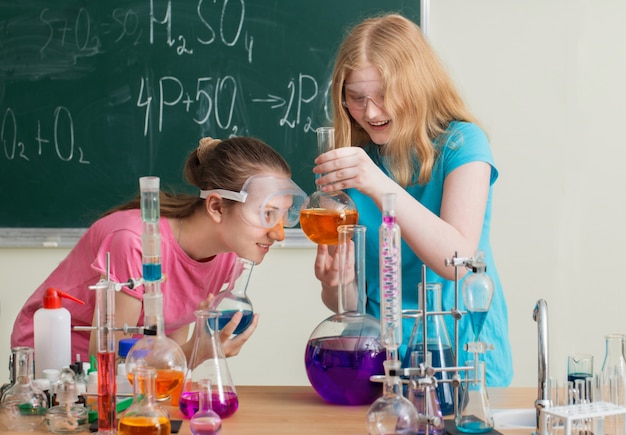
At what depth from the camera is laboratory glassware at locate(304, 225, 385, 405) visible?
4.91 ft

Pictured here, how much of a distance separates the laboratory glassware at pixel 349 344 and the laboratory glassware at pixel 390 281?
0.19 m

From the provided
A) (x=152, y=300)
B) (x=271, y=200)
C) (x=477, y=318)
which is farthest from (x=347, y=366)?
(x=271, y=200)

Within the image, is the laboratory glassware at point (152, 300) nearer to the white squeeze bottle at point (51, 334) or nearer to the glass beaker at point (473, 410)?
the white squeeze bottle at point (51, 334)

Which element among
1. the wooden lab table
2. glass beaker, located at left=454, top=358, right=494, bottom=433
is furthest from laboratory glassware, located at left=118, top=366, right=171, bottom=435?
glass beaker, located at left=454, top=358, right=494, bottom=433

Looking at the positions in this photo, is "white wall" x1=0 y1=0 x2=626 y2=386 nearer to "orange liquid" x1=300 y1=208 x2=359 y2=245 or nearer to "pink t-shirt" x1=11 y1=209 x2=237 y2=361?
"pink t-shirt" x1=11 y1=209 x2=237 y2=361

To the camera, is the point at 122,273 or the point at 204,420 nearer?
the point at 204,420

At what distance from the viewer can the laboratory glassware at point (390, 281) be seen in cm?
130

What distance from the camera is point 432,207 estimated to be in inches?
76.1

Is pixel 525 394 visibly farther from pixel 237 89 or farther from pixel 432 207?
pixel 237 89

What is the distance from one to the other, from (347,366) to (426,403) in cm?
23

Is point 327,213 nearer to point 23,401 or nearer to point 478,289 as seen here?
point 478,289

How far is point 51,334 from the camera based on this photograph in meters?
1.62

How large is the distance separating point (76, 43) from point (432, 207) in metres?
1.79

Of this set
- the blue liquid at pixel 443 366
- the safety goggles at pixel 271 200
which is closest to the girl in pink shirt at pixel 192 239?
the safety goggles at pixel 271 200
